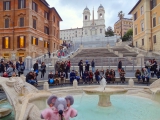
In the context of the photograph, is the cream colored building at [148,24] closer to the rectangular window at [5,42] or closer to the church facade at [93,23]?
the rectangular window at [5,42]

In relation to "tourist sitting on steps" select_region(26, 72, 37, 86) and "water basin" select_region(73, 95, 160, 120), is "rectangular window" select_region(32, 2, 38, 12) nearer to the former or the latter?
"tourist sitting on steps" select_region(26, 72, 37, 86)

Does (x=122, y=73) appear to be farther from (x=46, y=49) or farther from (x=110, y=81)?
(x=46, y=49)

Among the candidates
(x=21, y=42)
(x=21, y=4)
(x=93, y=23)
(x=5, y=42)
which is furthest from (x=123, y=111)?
(x=93, y=23)

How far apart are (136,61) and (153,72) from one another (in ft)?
17.9

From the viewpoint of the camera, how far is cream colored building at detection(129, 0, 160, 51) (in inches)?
1312

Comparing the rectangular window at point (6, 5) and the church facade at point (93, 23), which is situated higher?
the church facade at point (93, 23)

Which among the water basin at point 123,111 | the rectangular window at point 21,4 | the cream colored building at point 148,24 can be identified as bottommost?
the water basin at point 123,111

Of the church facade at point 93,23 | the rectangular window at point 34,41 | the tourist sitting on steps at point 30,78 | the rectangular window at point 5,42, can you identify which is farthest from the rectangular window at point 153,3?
the church facade at point 93,23

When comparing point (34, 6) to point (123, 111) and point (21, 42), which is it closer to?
point (21, 42)

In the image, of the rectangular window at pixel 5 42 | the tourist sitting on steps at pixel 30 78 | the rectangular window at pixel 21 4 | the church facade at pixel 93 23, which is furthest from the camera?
the church facade at pixel 93 23

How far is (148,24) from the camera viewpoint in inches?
1425

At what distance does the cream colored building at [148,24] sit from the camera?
1312 inches

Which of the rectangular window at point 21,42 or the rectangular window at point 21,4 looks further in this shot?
the rectangular window at point 21,4

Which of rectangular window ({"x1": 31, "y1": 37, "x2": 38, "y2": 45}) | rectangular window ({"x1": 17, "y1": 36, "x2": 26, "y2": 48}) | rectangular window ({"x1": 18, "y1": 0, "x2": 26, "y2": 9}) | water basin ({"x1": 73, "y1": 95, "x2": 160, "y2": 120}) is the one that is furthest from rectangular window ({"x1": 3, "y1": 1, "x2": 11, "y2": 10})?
water basin ({"x1": 73, "y1": 95, "x2": 160, "y2": 120})
